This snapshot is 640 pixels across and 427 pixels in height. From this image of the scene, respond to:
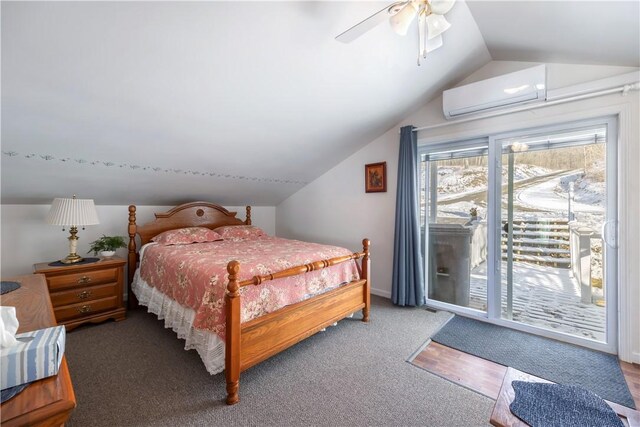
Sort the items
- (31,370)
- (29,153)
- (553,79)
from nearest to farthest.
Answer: (31,370)
(29,153)
(553,79)

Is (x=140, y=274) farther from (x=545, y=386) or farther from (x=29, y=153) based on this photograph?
(x=545, y=386)

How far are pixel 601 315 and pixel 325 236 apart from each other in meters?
3.11

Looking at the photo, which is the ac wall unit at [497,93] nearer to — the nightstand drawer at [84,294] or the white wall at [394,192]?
the white wall at [394,192]

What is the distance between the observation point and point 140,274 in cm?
305

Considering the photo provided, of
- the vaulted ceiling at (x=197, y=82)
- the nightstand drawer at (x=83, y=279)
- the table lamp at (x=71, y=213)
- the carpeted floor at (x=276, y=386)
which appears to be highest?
the vaulted ceiling at (x=197, y=82)

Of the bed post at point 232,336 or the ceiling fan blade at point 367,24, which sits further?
the bed post at point 232,336

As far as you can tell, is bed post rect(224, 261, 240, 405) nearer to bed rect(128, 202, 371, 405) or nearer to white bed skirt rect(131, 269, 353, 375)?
bed rect(128, 202, 371, 405)

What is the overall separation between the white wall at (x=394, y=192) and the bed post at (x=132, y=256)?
2.32 meters

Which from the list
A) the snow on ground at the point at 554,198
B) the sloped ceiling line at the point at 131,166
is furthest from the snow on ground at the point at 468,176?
the sloped ceiling line at the point at 131,166

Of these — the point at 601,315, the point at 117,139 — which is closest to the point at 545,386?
the point at 601,315

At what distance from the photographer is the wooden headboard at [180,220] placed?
326cm

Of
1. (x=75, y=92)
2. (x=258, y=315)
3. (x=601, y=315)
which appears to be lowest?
(x=601, y=315)

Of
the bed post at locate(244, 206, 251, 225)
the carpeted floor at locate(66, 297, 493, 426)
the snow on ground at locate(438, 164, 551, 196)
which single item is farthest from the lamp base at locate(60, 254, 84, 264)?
the snow on ground at locate(438, 164, 551, 196)

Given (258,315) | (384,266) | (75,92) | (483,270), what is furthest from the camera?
(384,266)
